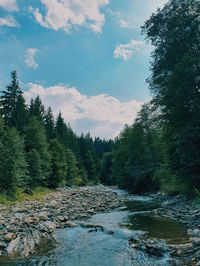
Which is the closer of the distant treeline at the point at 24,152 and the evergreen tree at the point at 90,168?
the distant treeline at the point at 24,152

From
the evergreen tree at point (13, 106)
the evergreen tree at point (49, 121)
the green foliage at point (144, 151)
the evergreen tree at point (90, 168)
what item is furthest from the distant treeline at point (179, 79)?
the evergreen tree at point (90, 168)

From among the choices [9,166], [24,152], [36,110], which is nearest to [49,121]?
[36,110]

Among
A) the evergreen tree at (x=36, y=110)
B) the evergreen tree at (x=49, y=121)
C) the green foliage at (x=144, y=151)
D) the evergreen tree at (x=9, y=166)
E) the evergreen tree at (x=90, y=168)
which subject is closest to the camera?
the evergreen tree at (x=9, y=166)

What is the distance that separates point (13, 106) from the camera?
106 ft

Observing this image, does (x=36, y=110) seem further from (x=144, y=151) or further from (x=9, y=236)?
(x=9, y=236)

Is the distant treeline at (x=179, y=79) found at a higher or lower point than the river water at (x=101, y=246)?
higher

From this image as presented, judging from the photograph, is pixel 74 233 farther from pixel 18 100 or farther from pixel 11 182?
pixel 18 100

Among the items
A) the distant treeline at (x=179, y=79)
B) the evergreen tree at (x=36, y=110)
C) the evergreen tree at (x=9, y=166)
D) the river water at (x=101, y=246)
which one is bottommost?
the river water at (x=101, y=246)

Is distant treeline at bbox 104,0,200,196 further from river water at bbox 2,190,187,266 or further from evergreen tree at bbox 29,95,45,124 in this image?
evergreen tree at bbox 29,95,45,124

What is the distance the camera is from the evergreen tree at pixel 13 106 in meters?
31.2

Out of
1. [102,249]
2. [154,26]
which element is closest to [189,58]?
[154,26]

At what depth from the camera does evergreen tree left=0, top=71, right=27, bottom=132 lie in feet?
103

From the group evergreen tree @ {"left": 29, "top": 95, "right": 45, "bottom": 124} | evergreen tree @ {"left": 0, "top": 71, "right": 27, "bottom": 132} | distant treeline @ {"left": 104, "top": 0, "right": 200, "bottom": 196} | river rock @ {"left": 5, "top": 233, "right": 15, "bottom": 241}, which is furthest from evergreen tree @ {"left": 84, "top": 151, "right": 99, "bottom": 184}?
river rock @ {"left": 5, "top": 233, "right": 15, "bottom": 241}

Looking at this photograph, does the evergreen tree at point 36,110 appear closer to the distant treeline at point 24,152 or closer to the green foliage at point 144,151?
the distant treeline at point 24,152
